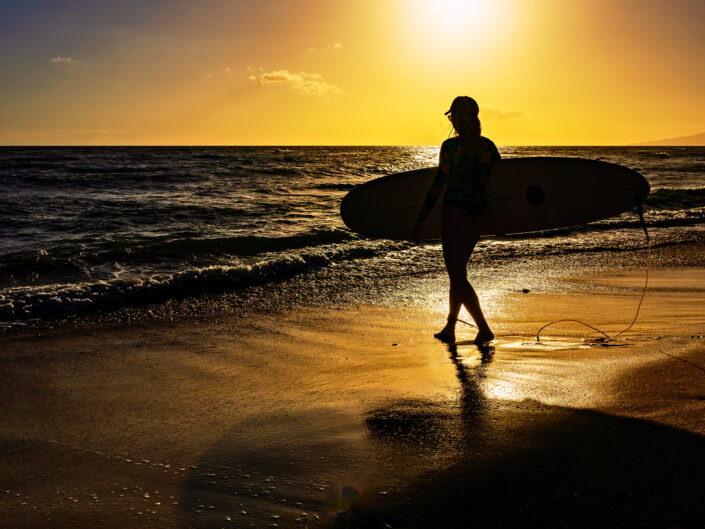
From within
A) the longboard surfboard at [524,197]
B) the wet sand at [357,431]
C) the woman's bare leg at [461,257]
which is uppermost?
the longboard surfboard at [524,197]

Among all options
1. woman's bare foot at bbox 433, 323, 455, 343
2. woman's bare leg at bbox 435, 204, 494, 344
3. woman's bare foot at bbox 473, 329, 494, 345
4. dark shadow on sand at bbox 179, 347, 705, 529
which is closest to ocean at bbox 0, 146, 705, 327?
woman's bare foot at bbox 433, 323, 455, 343

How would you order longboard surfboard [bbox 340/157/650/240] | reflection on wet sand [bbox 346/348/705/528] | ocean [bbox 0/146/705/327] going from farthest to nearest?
ocean [bbox 0/146/705/327], longboard surfboard [bbox 340/157/650/240], reflection on wet sand [bbox 346/348/705/528]

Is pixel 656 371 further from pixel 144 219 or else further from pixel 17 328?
pixel 144 219

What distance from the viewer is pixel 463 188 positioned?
4066 mm

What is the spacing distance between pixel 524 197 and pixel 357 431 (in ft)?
12.0

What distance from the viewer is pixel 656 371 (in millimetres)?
3045

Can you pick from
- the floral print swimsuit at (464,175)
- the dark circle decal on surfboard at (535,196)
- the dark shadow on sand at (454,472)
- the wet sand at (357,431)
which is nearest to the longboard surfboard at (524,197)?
the dark circle decal on surfboard at (535,196)

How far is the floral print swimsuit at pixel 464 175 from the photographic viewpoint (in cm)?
407

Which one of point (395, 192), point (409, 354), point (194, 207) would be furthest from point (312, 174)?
point (409, 354)

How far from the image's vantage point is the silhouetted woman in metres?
4.06

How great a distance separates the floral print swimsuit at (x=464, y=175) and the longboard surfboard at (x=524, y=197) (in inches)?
47.5

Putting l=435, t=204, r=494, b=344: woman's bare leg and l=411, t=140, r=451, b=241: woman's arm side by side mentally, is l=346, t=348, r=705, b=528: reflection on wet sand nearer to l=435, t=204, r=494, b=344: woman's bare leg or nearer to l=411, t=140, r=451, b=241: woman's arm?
l=435, t=204, r=494, b=344: woman's bare leg

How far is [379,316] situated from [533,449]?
3.07 metres

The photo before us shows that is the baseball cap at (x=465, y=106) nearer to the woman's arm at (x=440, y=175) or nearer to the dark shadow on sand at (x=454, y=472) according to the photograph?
the woman's arm at (x=440, y=175)
